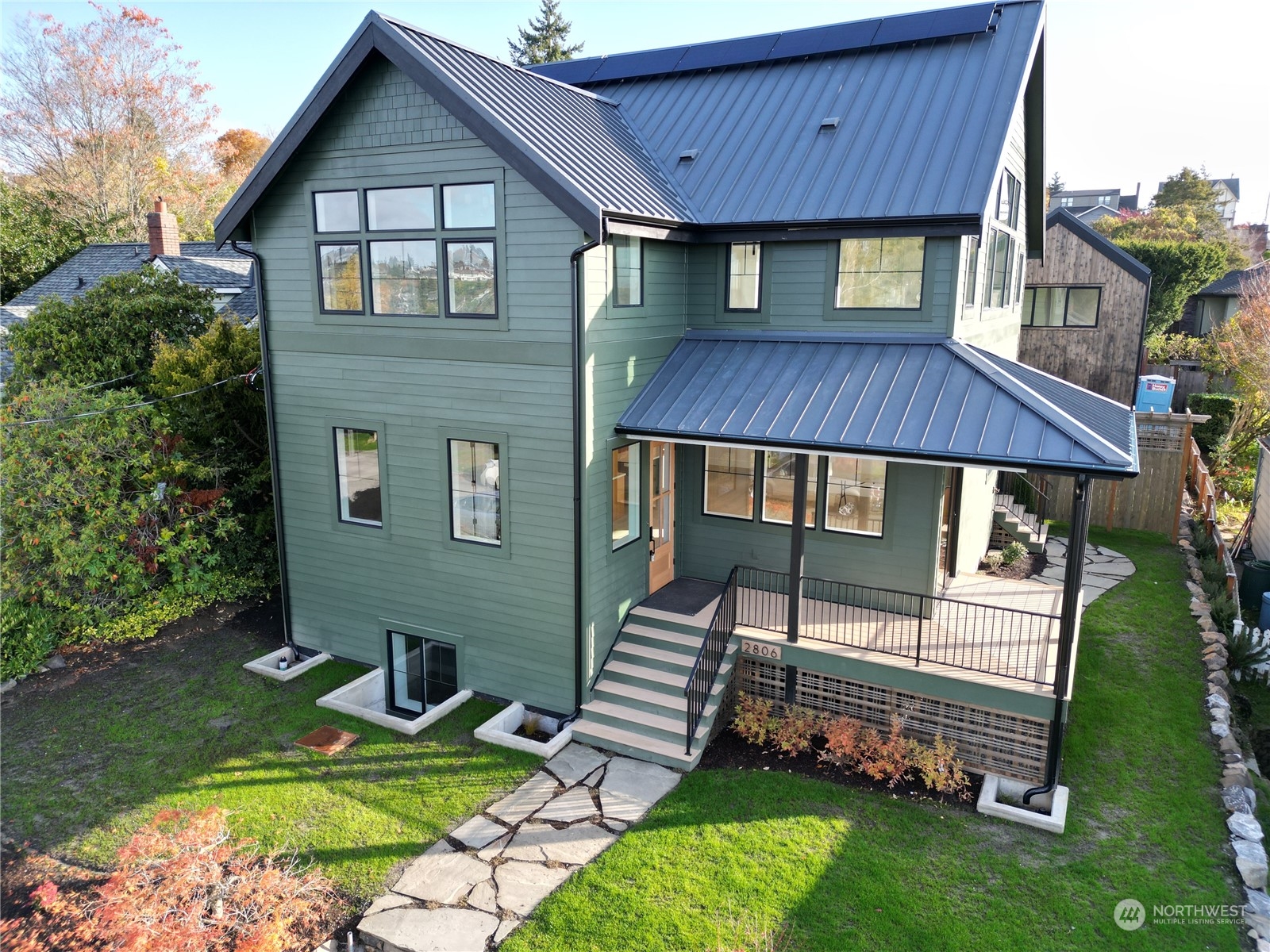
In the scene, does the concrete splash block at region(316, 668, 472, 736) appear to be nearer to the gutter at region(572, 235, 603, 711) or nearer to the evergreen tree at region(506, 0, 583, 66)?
the gutter at region(572, 235, 603, 711)

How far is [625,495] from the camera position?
38.8ft

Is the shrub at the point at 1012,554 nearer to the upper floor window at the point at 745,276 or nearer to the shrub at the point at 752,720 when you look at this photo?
the shrub at the point at 752,720

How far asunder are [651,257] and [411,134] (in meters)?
3.60

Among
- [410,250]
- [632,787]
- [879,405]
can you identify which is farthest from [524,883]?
[410,250]

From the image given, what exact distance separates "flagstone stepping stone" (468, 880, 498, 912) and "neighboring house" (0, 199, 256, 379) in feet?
52.5

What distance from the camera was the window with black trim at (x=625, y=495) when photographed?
11.5m

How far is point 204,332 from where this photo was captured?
1719 centimetres

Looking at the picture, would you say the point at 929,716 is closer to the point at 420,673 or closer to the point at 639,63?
the point at 420,673

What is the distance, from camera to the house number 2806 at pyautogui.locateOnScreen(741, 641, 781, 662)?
11133mm

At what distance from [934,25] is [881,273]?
5.23 meters

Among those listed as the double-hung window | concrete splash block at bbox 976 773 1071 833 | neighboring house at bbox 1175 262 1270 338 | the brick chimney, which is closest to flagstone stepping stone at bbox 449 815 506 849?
concrete splash block at bbox 976 773 1071 833

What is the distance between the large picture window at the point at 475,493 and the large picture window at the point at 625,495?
158 centimetres

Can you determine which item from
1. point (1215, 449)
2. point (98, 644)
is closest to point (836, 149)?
point (98, 644)

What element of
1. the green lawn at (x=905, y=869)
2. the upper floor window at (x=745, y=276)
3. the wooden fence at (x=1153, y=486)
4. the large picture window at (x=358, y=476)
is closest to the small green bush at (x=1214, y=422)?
the wooden fence at (x=1153, y=486)
